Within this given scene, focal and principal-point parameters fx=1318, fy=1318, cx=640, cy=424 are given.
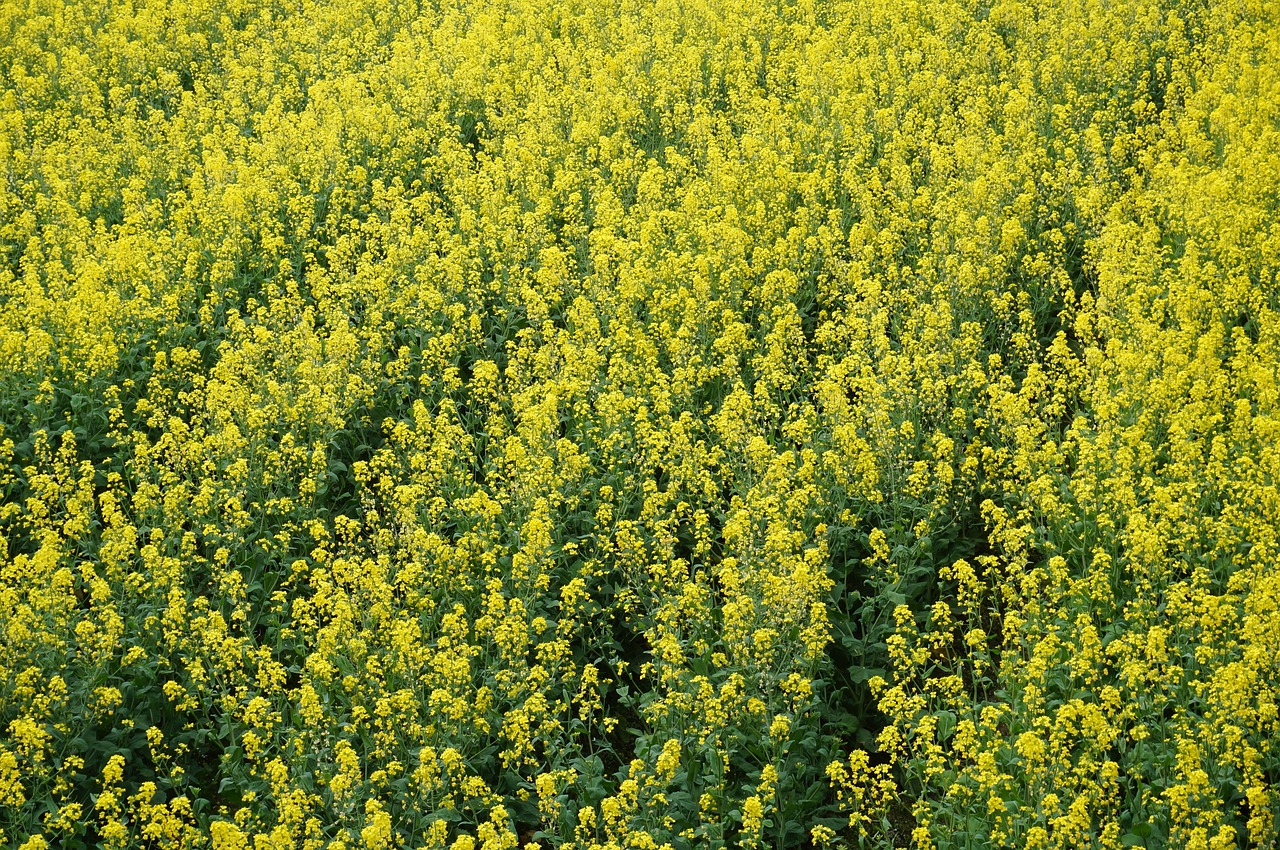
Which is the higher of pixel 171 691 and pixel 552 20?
pixel 552 20

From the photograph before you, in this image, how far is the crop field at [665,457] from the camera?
27.8 feet

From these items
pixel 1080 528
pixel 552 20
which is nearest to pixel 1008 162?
pixel 1080 528

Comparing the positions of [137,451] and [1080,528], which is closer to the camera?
[1080,528]

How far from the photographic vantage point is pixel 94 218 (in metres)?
16.6

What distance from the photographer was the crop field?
27.8 feet

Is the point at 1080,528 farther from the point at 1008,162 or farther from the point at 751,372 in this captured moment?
the point at 1008,162

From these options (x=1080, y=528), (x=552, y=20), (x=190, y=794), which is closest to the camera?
(x=190, y=794)

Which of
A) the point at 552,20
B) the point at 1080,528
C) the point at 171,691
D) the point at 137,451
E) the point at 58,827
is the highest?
the point at 552,20

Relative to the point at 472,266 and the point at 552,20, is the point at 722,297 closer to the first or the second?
the point at 472,266

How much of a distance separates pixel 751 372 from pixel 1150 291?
375 cm

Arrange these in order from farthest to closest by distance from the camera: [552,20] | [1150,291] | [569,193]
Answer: [552,20] < [569,193] < [1150,291]

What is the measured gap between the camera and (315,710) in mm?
8805

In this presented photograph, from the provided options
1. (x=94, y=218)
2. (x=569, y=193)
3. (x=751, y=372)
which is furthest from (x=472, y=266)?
(x=94, y=218)

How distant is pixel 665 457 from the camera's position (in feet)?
36.4
